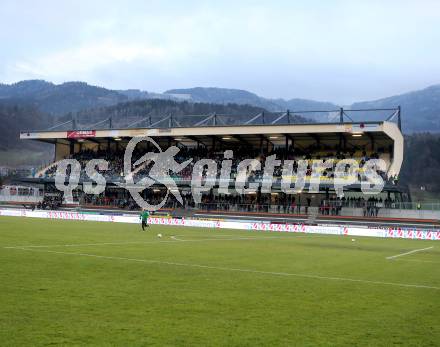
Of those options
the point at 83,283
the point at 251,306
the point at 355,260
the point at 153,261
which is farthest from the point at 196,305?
the point at 355,260

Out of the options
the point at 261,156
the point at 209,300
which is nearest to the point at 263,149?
the point at 261,156

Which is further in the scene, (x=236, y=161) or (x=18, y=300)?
(x=236, y=161)

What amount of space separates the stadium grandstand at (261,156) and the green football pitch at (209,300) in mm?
39586

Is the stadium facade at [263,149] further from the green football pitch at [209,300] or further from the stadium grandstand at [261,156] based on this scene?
the green football pitch at [209,300]

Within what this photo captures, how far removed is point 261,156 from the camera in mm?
74250

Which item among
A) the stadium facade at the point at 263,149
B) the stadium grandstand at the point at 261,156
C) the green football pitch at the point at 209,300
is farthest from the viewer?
the stadium facade at the point at 263,149

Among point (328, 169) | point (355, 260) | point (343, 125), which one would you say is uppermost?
point (343, 125)

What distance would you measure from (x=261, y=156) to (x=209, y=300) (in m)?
61.5

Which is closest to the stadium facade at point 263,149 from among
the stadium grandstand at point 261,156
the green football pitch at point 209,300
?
the stadium grandstand at point 261,156

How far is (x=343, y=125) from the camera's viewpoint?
65875 millimetres

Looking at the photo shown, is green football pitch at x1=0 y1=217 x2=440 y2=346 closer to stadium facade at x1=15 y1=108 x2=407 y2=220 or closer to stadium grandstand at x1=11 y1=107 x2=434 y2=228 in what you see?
stadium grandstand at x1=11 y1=107 x2=434 y2=228

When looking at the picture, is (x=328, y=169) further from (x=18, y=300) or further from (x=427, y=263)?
(x=18, y=300)

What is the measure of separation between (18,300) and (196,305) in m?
3.79

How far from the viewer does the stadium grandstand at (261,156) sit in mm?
63750
